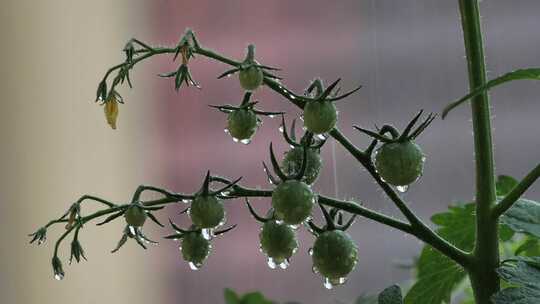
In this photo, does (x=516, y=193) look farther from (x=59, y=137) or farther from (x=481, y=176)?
(x=59, y=137)

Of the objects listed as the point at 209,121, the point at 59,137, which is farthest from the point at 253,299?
the point at 59,137

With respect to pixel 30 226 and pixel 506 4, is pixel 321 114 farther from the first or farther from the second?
pixel 30 226

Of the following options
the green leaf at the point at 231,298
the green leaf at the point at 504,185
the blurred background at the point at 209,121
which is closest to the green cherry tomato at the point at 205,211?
the green leaf at the point at 504,185

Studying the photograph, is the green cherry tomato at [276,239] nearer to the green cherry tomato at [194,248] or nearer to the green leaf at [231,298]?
the green cherry tomato at [194,248]

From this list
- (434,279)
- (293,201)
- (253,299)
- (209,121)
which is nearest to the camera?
(293,201)

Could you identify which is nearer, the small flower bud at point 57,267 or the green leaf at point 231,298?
the small flower bud at point 57,267

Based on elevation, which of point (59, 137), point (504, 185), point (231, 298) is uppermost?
point (59, 137)
